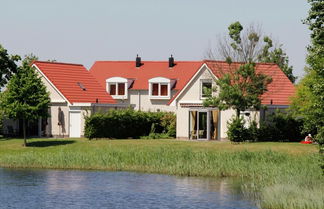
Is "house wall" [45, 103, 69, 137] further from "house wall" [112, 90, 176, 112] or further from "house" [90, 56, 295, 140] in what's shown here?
A: "house wall" [112, 90, 176, 112]

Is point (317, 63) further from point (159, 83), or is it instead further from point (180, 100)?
point (159, 83)

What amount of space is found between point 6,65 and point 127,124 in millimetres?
11369

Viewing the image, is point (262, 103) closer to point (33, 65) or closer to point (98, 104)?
point (98, 104)

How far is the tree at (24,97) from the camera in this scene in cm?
5888

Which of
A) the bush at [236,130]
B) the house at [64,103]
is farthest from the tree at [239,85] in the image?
the house at [64,103]

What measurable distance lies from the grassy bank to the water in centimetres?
104

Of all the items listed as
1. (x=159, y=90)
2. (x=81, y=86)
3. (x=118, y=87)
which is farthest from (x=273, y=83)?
(x=118, y=87)

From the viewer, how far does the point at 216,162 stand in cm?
4419

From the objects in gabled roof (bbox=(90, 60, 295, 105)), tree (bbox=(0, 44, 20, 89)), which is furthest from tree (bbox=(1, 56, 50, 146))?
gabled roof (bbox=(90, 60, 295, 105))

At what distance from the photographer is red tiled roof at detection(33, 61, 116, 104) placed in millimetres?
68500

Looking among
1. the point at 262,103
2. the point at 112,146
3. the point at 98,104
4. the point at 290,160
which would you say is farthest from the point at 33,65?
the point at 290,160

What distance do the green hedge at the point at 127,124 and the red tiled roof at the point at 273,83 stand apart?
6550 mm

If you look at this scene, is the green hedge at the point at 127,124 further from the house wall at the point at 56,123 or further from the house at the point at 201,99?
the house wall at the point at 56,123

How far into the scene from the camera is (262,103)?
6412 cm
